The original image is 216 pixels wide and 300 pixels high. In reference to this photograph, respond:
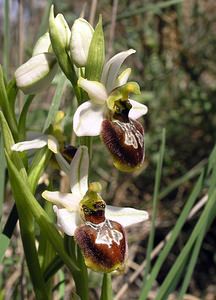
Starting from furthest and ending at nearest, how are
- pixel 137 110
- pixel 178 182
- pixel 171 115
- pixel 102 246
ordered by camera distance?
1. pixel 171 115
2. pixel 178 182
3. pixel 137 110
4. pixel 102 246

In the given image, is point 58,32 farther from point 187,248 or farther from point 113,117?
point 187,248

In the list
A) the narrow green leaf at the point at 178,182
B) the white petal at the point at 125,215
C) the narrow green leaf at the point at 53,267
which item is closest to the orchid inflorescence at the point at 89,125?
the white petal at the point at 125,215

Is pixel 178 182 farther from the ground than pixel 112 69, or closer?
closer

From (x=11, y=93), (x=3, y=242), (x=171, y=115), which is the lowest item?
(x=171, y=115)

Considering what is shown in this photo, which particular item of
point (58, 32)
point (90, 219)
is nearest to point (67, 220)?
point (90, 219)

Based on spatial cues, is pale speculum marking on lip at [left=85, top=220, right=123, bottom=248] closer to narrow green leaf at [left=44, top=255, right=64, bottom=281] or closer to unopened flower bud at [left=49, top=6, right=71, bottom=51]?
narrow green leaf at [left=44, top=255, right=64, bottom=281]

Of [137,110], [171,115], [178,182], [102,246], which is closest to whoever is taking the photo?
[102,246]

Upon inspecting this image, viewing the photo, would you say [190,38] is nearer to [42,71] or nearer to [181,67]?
[181,67]

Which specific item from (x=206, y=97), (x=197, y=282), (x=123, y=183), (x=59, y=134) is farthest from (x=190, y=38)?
(x=59, y=134)
